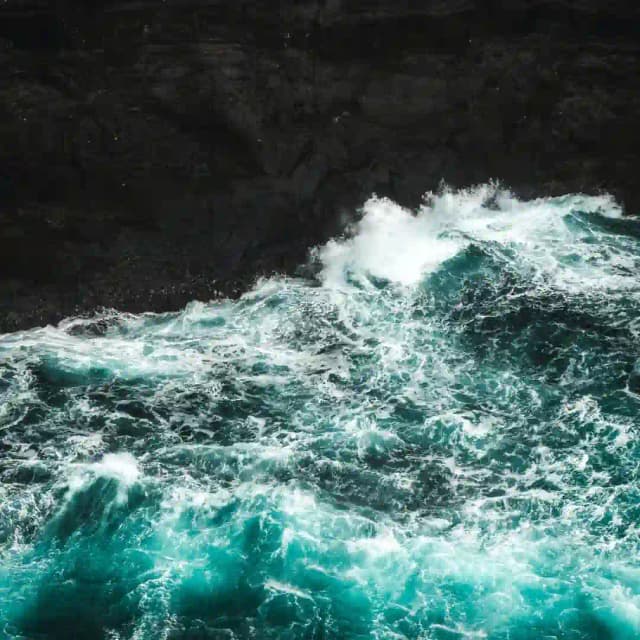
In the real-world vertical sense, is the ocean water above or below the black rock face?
below

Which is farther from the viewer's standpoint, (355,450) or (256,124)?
(256,124)

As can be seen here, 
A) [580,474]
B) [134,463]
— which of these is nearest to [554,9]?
[580,474]

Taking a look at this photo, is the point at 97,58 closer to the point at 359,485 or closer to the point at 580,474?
the point at 359,485

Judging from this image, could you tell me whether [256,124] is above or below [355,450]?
above

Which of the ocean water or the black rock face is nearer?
the ocean water
